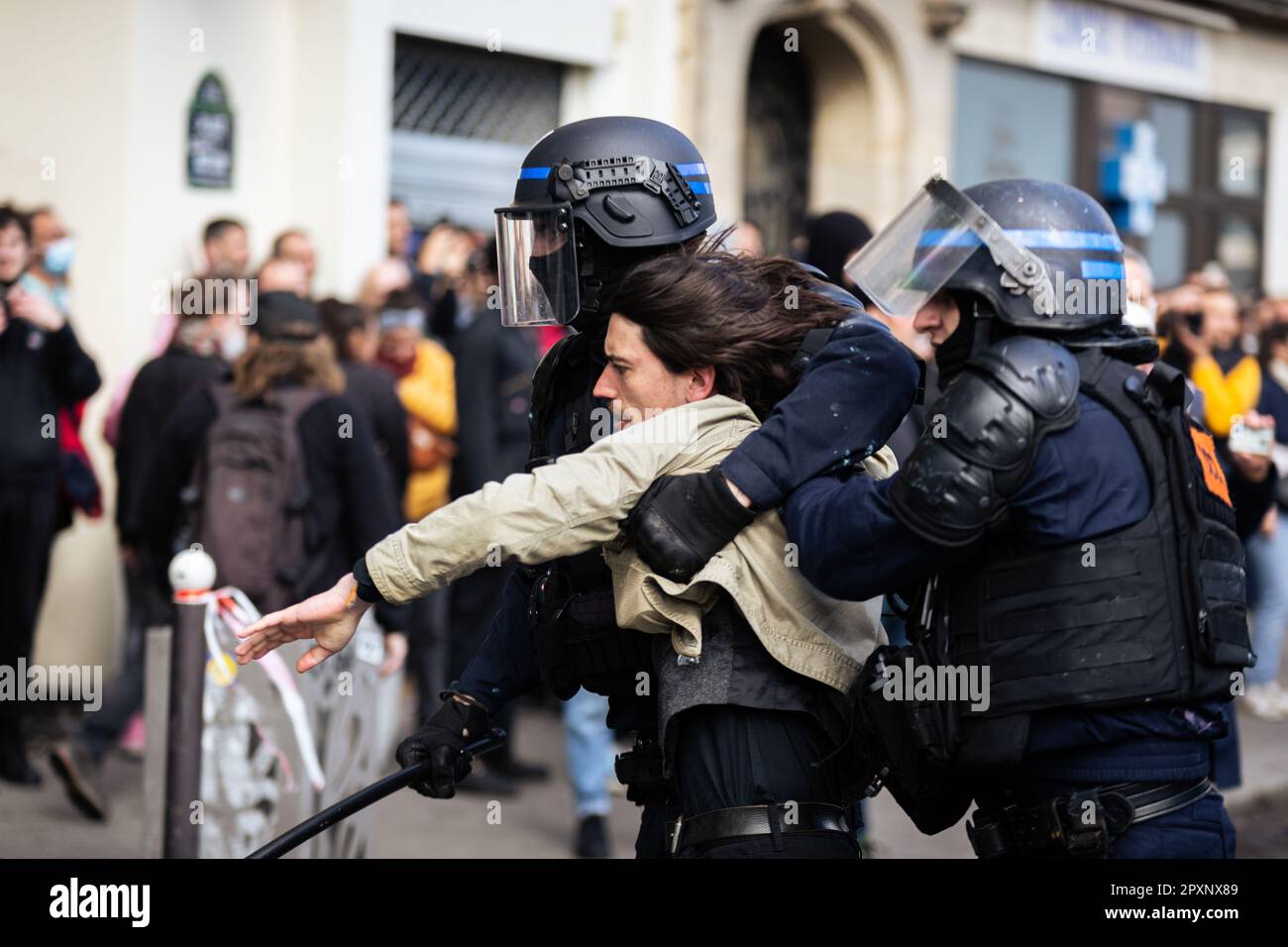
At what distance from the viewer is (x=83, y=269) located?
808 cm

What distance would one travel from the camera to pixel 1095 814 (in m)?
2.70

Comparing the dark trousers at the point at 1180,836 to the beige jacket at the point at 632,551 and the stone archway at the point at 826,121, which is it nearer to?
the beige jacket at the point at 632,551

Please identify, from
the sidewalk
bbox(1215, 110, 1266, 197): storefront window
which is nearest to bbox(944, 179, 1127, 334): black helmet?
the sidewalk

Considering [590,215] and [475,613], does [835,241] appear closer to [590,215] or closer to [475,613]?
[475,613]

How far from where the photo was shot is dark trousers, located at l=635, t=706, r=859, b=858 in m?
2.67

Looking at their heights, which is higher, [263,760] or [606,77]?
[606,77]

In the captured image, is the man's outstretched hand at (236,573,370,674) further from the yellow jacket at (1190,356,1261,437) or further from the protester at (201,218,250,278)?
the protester at (201,218,250,278)

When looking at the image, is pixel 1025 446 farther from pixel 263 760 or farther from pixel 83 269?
pixel 83 269

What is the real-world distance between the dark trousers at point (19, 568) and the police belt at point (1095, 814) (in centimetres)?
477

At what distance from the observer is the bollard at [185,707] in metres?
4.19

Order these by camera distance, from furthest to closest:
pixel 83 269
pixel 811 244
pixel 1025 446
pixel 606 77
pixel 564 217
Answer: pixel 606 77 < pixel 83 269 < pixel 811 244 < pixel 564 217 < pixel 1025 446
